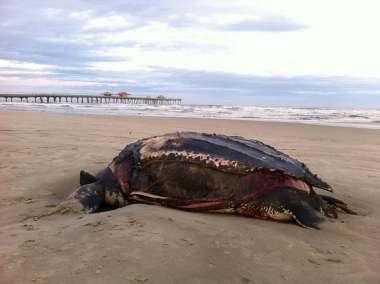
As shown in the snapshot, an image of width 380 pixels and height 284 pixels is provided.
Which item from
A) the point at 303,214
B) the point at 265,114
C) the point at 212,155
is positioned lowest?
the point at 265,114

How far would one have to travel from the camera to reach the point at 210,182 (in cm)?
449

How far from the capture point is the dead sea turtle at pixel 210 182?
438 cm

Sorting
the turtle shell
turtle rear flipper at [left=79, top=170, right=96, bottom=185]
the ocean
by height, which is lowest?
the ocean

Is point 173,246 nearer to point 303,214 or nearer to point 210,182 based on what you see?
A: point 210,182

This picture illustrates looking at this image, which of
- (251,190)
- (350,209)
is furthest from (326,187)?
(251,190)

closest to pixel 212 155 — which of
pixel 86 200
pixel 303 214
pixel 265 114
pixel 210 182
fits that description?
pixel 210 182

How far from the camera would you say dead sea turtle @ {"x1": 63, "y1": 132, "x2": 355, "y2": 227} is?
4.38m

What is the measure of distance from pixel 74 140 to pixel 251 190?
268 inches

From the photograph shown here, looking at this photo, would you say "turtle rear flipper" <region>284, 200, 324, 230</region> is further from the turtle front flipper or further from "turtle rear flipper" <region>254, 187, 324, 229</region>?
the turtle front flipper

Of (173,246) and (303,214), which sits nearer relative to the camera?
(173,246)

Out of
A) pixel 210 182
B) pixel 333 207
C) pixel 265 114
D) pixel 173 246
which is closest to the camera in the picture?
pixel 173 246

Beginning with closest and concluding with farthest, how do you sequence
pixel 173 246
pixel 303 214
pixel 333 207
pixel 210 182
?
pixel 173 246, pixel 303 214, pixel 210 182, pixel 333 207

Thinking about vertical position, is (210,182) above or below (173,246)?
above

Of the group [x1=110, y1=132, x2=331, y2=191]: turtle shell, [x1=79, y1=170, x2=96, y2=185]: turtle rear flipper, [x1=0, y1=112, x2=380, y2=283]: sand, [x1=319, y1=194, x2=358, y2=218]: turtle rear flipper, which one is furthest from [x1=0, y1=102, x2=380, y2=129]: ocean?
[x1=0, y1=112, x2=380, y2=283]: sand
